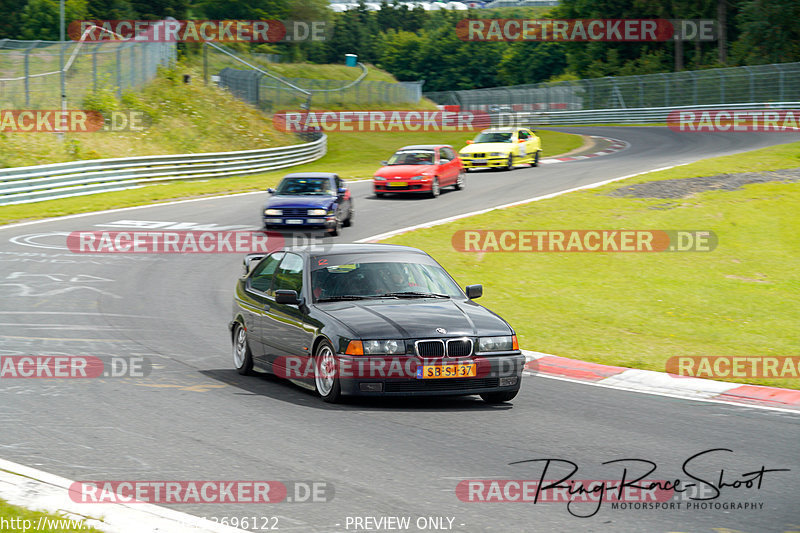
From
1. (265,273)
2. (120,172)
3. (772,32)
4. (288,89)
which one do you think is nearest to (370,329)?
(265,273)

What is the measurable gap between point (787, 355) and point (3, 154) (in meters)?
28.7

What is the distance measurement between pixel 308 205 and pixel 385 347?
14.6 meters

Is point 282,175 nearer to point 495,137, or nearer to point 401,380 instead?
point 495,137

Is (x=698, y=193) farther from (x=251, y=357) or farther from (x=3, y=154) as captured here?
(x=3, y=154)

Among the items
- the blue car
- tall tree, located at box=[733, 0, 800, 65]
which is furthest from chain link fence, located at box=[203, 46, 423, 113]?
the blue car

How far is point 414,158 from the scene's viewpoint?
30219 mm

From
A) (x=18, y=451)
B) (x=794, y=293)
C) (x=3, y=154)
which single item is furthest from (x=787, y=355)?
(x=3, y=154)

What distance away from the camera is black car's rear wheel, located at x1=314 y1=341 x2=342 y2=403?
8766mm

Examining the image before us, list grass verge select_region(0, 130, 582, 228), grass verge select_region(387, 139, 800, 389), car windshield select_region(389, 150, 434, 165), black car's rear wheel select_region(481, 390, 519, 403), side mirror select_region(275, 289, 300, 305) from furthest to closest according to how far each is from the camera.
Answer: car windshield select_region(389, 150, 434, 165)
grass verge select_region(0, 130, 582, 228)
grass verge select_region(387, 139, 800, 389)
side mirror select_region(275, 289, 300, 305)
black car's rear wheel select_region(481, 390, 519, 403)

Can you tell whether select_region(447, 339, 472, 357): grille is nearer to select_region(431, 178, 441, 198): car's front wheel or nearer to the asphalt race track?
the asphalt race track

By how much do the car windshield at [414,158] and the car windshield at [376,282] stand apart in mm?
20068

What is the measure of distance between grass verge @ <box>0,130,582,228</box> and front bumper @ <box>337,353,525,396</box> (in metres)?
18.9

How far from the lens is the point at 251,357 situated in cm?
1054

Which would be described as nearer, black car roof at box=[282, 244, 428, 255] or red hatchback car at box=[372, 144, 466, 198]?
black car roof at box=[282, 244, 428, 255]
